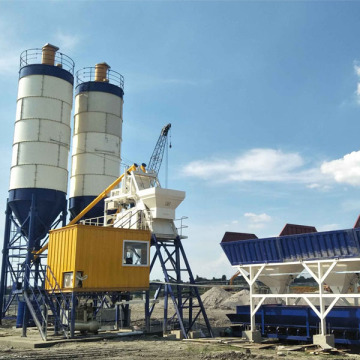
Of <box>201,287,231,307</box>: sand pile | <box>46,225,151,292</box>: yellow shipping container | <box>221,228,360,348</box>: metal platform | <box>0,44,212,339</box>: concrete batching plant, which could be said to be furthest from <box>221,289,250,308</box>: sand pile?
<box>46,225,151,292</box>: yellow shipping container

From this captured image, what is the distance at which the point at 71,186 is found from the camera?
145ft

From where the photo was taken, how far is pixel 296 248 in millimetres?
25859

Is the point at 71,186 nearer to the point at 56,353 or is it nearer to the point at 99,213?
the point at 99,213

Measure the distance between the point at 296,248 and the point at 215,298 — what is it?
3750cm

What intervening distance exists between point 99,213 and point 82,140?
23.6 ft

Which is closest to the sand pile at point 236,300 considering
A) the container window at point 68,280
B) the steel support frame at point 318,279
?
the steel support frame at point 318,279

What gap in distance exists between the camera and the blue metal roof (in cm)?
2355

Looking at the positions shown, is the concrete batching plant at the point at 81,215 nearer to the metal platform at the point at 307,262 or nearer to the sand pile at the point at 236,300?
the metal platform at the point at 307,262

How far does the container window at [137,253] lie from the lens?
97.0 ft

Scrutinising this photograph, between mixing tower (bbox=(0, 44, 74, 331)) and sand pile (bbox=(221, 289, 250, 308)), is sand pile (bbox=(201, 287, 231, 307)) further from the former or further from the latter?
mixing tower (bbox=(0, 44, 74, 331))

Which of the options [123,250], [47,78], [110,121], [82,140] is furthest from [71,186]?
[123,250]

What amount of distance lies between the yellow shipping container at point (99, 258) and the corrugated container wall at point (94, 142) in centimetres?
1275

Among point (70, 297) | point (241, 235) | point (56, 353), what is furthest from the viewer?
point (241, 235)

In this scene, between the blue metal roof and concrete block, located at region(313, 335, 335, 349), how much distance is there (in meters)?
3.93
